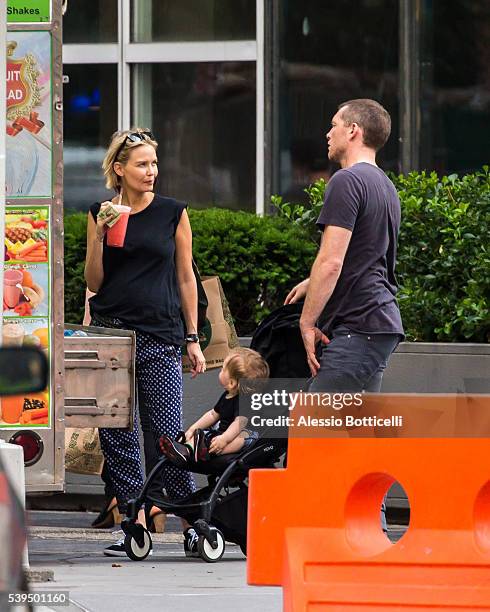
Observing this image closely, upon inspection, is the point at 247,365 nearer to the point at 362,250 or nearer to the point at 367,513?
the point at 362,250

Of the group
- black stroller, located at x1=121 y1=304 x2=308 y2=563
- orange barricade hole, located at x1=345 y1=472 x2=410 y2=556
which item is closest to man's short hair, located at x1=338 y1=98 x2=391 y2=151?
black stroller, located at x1=121 y1=304 x2=308 y2=563

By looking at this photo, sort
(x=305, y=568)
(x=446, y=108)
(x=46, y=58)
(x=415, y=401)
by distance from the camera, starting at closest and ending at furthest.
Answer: (x=305, y=568), (x=415, y=401), (x=46, y=58), (x=446, y=108)

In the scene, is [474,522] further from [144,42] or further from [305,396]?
[144,42]

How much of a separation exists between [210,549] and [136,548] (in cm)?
37

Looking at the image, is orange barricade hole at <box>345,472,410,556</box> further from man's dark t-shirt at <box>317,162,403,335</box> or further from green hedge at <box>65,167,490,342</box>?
green hedge at <box>65,167,490,342</box>

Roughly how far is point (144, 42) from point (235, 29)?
825mm

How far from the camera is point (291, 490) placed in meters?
6.00

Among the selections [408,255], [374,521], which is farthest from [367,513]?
[408,255]

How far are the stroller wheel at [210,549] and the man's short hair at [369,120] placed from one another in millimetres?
2136

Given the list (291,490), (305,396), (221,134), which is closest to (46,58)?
(305,396)

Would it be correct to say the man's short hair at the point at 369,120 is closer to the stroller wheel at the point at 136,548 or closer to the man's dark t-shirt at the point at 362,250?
the man's dark t-shirt at the point at 362,250

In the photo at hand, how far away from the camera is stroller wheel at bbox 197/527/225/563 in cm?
789

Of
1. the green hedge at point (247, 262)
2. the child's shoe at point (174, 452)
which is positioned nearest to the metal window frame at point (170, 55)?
the green hedge at point (247, 262)

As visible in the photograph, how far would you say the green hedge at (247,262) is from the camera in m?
11.0
